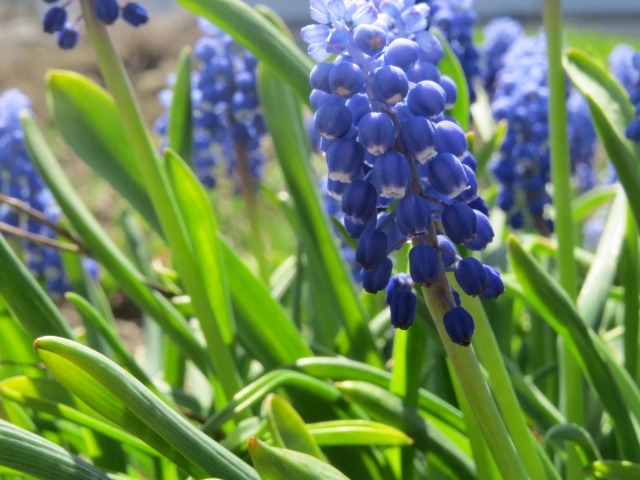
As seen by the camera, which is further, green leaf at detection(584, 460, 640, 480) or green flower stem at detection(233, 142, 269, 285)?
green flower stem at detection(233, 142, 269, 285)

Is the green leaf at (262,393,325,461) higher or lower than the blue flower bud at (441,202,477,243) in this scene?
lower

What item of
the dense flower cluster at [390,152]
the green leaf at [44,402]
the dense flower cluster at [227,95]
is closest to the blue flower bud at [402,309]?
the dense flower cluster at [390,152]

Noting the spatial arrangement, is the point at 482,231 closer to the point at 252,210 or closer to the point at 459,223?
the point at 459,223

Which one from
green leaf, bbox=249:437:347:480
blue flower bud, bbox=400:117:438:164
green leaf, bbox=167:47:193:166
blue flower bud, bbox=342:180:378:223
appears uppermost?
green leaf, bbox=167:47:193:166

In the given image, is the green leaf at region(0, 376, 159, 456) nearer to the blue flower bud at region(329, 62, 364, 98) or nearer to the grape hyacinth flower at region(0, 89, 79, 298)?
the blue flower bud at region(329, 62, 364, 98)

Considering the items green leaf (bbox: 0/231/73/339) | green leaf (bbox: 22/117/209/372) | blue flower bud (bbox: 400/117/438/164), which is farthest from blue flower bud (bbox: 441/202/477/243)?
green leaf (bbox: 22/117/209/372)

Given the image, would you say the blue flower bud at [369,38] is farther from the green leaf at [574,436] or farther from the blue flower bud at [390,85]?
the green leaf at [574,436]
